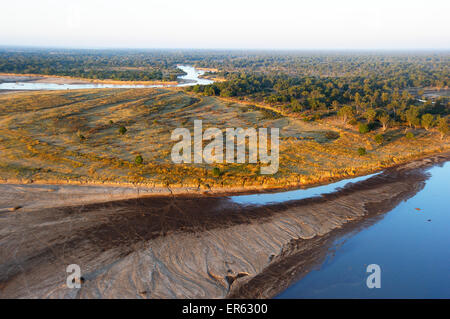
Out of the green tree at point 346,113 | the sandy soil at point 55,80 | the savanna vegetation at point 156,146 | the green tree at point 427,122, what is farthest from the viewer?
the sandy soil at point 55,80

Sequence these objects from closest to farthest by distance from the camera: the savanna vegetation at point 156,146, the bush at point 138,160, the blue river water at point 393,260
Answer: the blue river water at point 393,260 < the savanna vegetation at point 156,146 < the bush at point 138,160

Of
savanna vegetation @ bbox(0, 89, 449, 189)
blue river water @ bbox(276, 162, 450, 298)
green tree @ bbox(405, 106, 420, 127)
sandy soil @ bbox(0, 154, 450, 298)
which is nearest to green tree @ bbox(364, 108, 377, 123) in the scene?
savanna vegetation @ bbox(0, 89, 449, 189)

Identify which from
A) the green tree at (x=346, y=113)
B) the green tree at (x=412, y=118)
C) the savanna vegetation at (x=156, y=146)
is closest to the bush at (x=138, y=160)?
the savanna vegetation at (x=156, y=146)

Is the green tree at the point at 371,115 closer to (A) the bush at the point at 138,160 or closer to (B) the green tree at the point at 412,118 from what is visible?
(B) the green tree at the point at 412,118

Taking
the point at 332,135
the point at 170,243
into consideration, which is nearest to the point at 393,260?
the point at 170,243

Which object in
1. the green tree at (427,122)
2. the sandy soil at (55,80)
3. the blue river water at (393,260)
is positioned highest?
the sandy soil at (55,80)

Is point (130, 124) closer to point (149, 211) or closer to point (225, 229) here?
point (149, 211)
